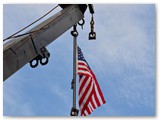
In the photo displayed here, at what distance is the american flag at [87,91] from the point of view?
6.80m

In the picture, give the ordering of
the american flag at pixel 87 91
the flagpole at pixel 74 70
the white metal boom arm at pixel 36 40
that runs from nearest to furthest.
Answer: the white metal boom arm at pixel 36 40
the flagpole at pixel 74 70
the american flag at pixel 87 91

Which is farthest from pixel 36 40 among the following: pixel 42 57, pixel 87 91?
pixel 87 91

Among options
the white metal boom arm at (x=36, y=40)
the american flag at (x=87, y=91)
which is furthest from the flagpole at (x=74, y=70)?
the american flag at (x=87, y=91)

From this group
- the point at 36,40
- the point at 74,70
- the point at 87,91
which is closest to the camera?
the point at 36,40

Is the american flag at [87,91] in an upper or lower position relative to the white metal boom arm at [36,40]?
lower

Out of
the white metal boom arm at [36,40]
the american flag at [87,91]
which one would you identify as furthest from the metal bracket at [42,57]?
the american flag at [87,91]

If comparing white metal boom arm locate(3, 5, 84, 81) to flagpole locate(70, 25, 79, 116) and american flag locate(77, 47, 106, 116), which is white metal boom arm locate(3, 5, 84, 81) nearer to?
flagpole locate(70, 25, 79, 116)

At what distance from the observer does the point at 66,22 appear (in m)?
5.48

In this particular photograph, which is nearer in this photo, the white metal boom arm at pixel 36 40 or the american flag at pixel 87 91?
the white metal boom arm at pixel 36 40

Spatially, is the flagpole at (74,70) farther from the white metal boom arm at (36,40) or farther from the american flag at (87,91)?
the american flag at (87,91)

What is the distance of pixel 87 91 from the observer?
22.7ft

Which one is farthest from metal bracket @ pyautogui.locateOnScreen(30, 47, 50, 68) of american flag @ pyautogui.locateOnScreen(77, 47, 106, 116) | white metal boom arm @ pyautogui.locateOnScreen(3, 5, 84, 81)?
american flag @ pyautogui.locateOnScreen(77, 47, 106, 116)

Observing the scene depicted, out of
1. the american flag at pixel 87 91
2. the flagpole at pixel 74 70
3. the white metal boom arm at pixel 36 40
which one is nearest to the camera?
the white metal boom arm at pixel 36 40

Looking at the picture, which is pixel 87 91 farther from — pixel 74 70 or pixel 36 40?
pixel 36 40
